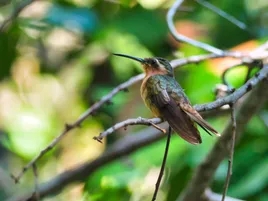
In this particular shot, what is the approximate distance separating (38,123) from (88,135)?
350 millimetres

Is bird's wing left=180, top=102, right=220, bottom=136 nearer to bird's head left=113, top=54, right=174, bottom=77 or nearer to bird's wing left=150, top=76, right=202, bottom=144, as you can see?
bird's wing left=150, top=76, right=202, bottom=144

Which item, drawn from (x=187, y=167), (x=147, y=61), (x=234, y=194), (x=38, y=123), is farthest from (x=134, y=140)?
(x=147, y=61)

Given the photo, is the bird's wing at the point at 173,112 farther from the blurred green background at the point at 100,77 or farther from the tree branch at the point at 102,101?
the blurred green background at the point at 100,77

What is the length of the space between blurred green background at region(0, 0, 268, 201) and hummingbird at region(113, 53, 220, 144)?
2.21 ft

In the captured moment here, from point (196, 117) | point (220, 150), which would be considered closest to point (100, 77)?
point (220, 150)

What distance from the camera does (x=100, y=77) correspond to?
377cm

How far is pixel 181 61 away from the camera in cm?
204

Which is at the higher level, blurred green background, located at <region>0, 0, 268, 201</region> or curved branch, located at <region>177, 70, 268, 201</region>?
curved branch, located at <region>177, 70, 268, 201</region>

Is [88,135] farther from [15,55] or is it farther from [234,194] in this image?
[234,194]

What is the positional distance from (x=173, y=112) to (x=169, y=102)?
5 cm

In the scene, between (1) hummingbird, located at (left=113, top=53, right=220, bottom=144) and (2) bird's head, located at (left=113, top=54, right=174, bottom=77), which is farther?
(2) bird's head, located at (left=113, top=54, right=174, bottom=77)

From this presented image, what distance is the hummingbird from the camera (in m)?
1.41

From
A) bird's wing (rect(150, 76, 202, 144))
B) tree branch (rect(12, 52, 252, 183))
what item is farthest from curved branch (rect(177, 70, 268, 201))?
bird's wing (rect(150, 76, 202, 144))

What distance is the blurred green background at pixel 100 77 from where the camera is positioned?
2484 mm
